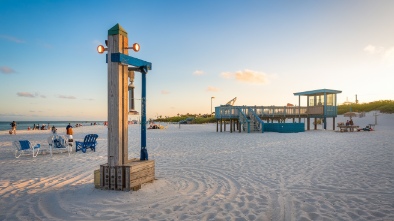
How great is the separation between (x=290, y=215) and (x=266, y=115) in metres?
21.8

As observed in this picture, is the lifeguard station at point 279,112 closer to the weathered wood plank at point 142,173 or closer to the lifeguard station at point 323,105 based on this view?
the lifeguard station at point 323,105

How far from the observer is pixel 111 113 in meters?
5.13

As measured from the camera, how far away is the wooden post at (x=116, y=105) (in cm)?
512

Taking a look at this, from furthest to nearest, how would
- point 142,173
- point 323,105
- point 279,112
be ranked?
point 323,105 → point 279,112 → point 142,173

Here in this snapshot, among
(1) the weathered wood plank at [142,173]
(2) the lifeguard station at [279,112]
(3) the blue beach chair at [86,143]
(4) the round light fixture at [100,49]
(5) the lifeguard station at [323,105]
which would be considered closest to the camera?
(4) the round light fixture at [100,49]

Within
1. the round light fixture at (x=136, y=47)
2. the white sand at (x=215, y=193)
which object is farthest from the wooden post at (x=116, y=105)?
the white sand at (x=215, y=193)

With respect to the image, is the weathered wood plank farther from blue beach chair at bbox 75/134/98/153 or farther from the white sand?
blue beach chair at bbox 75/134/98/153

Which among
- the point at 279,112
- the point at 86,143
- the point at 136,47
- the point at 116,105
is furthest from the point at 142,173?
the point at 279,112

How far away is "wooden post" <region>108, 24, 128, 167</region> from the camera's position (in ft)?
16.8

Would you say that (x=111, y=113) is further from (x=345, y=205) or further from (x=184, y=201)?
(x=345, y=205)

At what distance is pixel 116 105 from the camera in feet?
16.8

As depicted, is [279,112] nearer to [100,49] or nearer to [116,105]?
[116,105]

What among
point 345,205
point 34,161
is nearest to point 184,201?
point 345,205

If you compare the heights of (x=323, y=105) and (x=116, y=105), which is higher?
(x=323, y=105)
